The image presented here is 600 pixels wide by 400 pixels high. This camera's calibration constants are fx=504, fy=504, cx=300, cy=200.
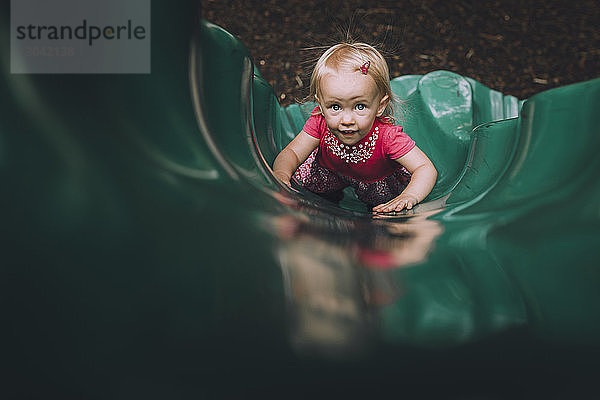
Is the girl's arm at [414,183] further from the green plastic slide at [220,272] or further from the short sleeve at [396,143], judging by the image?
the green plastic slide at [220,272]

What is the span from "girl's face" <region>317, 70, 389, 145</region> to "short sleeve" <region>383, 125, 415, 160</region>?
0.05 metres

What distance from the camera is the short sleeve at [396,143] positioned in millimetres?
734

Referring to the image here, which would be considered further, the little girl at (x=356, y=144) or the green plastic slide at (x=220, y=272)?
the little girl at (x=356, y=144)

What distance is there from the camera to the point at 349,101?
0.67 metres

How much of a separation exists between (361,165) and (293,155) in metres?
0.11

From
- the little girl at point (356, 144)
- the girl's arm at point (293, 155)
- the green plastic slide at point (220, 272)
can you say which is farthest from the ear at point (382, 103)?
the green plastic slide at point (220, 272)

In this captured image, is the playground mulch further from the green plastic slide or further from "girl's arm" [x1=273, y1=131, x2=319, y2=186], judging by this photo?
the green plastic slide

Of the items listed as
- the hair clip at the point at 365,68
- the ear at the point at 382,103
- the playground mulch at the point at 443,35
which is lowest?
the ear at the point at 382,103

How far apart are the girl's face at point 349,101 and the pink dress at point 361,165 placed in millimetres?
47

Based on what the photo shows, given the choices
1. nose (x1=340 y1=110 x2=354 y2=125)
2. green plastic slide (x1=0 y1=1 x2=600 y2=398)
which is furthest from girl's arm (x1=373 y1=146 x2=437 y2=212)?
green plastic slide (x1=0 y1=1 x2=600 y2=398)

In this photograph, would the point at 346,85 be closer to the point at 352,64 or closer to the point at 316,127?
the point at 352,64

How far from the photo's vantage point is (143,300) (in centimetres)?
21

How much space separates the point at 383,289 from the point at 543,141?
1.13 feet

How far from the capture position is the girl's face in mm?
657
